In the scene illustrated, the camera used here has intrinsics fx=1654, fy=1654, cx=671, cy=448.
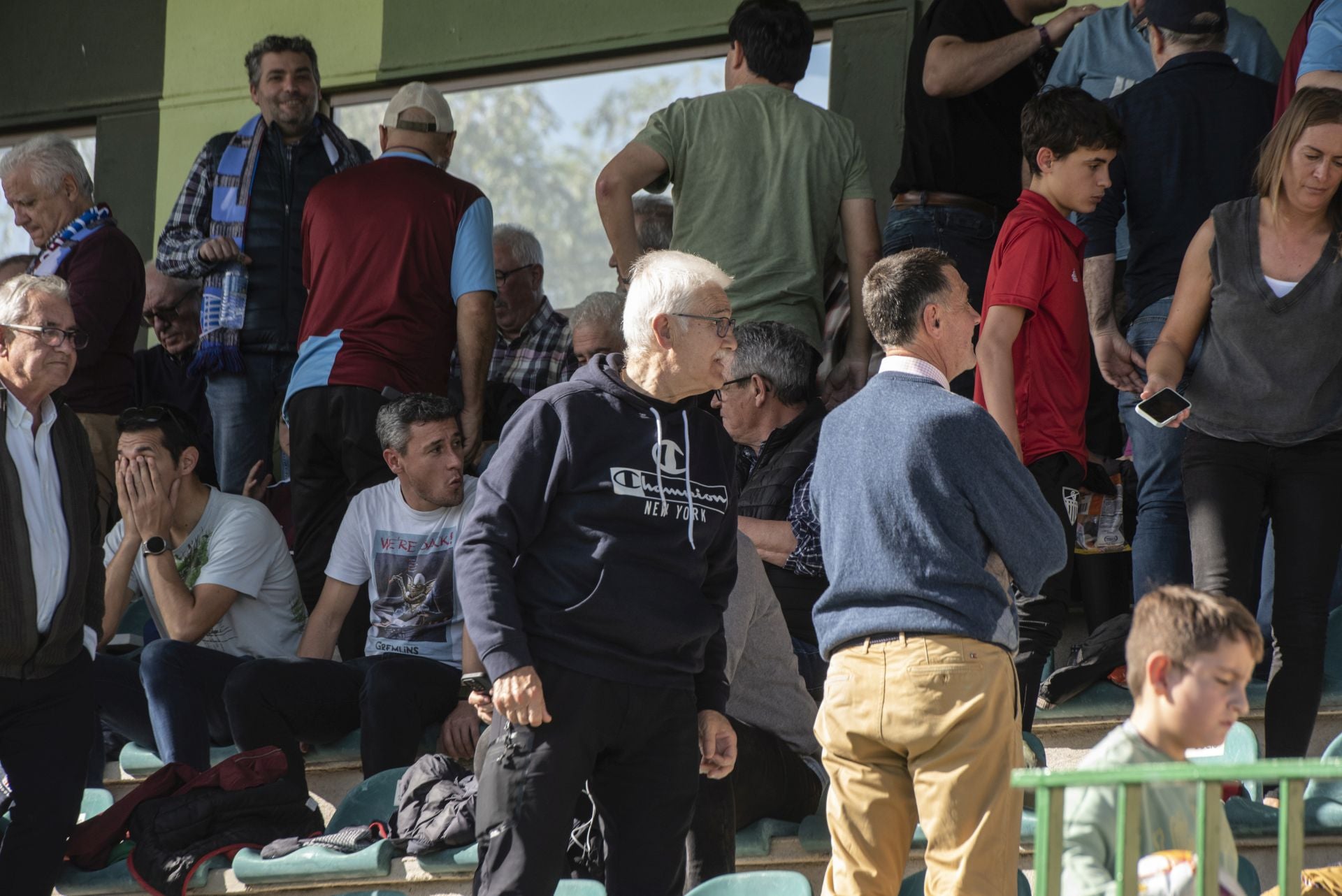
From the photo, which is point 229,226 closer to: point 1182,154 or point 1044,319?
point 1044,319

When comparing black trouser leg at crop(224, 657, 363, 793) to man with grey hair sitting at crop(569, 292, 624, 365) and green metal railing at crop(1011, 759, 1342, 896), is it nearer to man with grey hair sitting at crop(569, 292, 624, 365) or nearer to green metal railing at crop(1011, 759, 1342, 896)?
man with grey hair sitting at crop(569, 292, 624, 365)

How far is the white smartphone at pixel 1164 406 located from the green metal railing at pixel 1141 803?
1.48 m

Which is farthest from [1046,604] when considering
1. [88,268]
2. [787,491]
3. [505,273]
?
[88,268]

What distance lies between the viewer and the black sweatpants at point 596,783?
261 centimetres

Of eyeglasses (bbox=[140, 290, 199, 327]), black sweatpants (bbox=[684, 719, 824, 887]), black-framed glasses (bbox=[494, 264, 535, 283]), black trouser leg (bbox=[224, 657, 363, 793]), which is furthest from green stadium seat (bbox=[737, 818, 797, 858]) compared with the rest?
eyeglasses (bbox=[140, 290, 199, 327])

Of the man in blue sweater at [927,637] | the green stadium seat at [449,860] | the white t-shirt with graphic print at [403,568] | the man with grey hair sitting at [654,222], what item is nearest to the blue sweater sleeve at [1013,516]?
the man in blue sweater at [927,637]

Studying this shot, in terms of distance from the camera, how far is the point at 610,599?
267cm

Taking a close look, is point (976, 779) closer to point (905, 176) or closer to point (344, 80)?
point (905, 176)

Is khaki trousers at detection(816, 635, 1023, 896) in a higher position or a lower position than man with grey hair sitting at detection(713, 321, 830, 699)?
lower

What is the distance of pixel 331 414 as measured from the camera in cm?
462

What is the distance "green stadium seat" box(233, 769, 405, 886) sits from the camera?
3691 mm

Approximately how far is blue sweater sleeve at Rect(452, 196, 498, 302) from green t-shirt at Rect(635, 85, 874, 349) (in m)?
0.55

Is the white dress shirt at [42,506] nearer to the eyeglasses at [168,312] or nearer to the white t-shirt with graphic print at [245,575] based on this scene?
the white t-shirt with graphic print at [245,575]

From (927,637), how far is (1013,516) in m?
0.24
